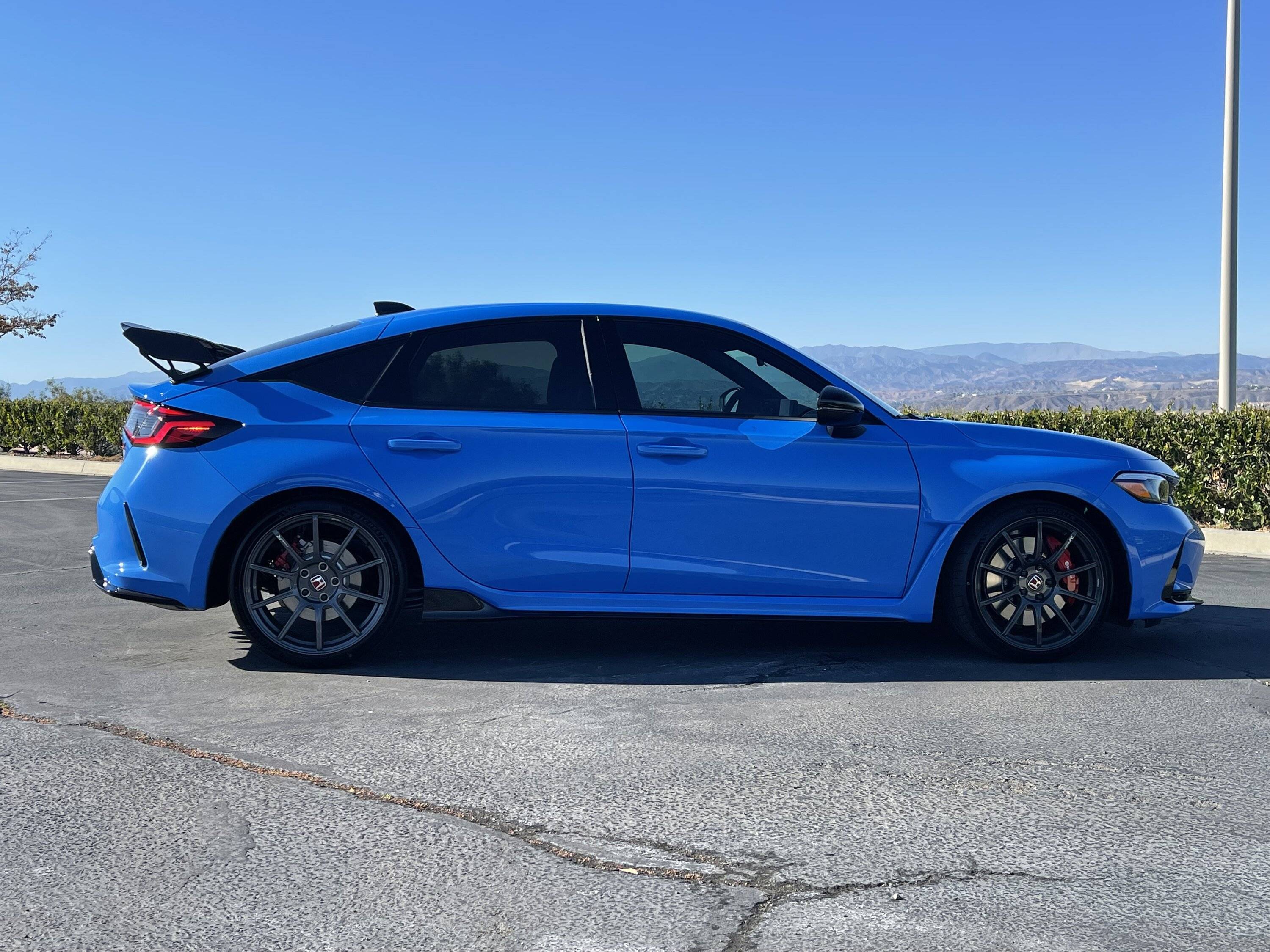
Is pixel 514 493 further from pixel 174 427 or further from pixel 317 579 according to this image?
pixel 174 427

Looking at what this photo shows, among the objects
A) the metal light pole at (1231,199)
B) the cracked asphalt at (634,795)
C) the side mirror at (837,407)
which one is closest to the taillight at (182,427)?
the cracked asphalt at (634,795)

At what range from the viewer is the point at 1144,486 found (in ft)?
19.3

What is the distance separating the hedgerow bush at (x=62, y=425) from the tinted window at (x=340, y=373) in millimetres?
18913

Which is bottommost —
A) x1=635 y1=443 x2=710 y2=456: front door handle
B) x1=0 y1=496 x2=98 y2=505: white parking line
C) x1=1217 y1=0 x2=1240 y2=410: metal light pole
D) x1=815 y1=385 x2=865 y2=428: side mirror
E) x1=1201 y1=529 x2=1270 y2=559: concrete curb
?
x1=1201 y1=529 x2=1270 y2=559: concrete curb

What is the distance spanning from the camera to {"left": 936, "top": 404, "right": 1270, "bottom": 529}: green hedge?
1159cm

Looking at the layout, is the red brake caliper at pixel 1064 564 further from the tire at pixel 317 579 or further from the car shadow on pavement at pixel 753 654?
the tire at pixel 317 579

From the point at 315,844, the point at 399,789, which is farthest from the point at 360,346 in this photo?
the point at 315,844

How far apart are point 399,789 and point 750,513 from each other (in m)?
2.28

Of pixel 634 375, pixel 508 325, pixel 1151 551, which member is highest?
pixel 508 325

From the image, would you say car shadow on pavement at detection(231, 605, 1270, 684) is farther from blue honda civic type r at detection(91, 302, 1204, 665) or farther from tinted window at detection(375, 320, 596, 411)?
tinted window at detection(375, 320, 596, 411)

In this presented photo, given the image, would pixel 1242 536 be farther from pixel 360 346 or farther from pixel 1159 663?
pixel 360 346

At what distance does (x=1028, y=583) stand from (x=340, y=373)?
3.34 meters

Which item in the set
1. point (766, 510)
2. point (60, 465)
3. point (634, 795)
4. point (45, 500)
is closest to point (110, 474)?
point (60, 465)

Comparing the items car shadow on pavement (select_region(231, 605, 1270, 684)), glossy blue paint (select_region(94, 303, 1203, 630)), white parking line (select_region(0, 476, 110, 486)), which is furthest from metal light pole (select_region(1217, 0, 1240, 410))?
white parking line (select_region(0, 476, 110, 486))
